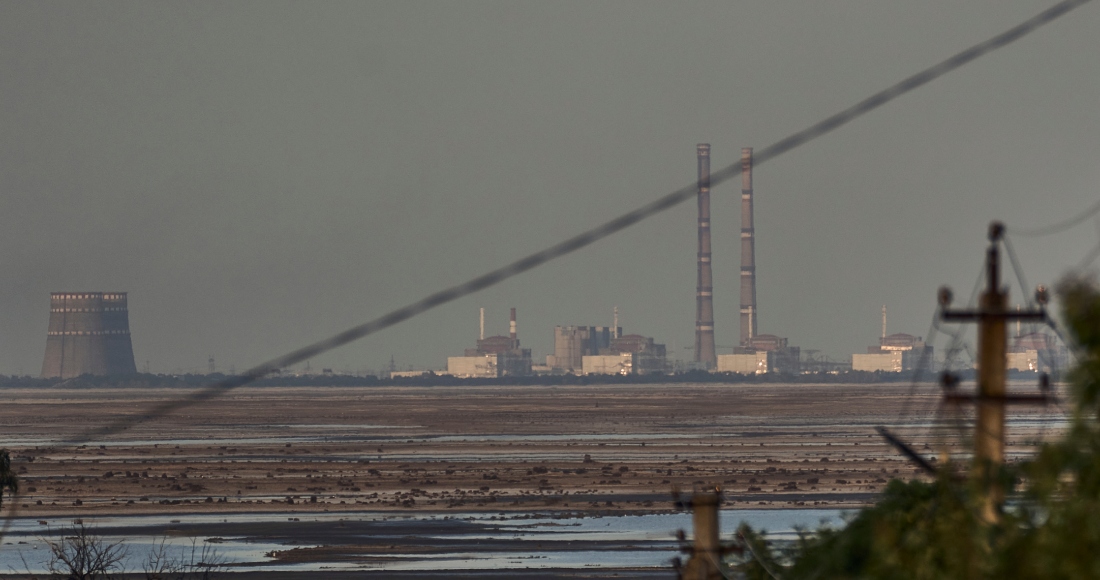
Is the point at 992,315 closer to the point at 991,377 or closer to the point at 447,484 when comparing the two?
the point at 991,377

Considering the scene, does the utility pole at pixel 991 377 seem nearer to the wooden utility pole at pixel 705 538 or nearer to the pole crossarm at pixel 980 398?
the pole crossarm at pixel 980 398

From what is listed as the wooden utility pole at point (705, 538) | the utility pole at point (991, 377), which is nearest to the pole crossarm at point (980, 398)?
the utility pole at point (991, 377)

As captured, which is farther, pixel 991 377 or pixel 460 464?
pixel 460 464

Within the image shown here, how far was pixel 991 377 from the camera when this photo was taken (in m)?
15.4

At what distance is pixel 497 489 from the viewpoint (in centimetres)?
7638

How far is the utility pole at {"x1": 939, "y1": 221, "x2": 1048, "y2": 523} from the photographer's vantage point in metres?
14.8

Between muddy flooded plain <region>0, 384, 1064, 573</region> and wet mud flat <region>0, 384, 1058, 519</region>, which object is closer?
muddy flooded plain <region>0, 384, 1064, 573</region>

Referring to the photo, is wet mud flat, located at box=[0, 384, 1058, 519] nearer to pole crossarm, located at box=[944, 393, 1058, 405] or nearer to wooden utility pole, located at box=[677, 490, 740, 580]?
pole crossarm, located at box=[944, 393, 1058, 405]

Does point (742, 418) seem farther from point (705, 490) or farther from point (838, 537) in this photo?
point (838, 537)

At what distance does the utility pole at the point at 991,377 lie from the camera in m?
14.8

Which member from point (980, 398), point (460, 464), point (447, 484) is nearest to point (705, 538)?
point (980, 398)

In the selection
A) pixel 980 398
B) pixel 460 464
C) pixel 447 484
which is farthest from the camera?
pixel 460 464

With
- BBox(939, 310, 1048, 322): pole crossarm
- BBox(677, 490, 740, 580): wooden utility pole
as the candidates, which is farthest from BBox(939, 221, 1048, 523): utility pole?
BBox(677, 490, 740, 580): wooden utility pole

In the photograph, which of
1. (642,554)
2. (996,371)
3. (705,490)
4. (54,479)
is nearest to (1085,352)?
(996,371)
